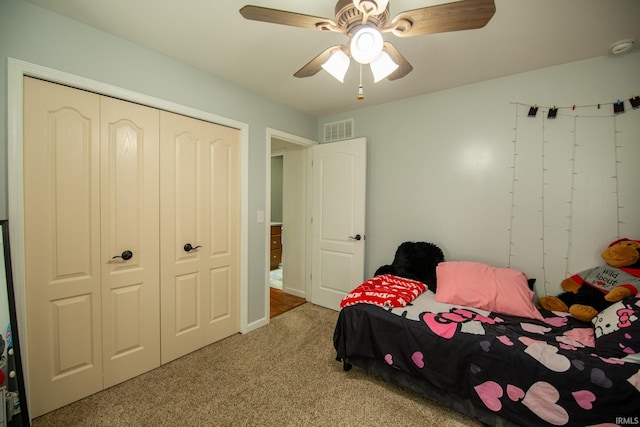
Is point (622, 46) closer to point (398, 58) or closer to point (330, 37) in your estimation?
point (398, 58)

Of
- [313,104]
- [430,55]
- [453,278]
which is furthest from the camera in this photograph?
[313,104]

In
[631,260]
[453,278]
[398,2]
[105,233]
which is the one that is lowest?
[453,278]

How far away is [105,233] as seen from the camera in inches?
70.6

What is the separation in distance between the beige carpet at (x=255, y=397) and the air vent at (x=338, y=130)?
243 centimetres

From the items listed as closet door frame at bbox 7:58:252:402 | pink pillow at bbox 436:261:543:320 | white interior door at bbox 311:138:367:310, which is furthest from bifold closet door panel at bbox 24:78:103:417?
pink pillow at bbox 436:261:543:320

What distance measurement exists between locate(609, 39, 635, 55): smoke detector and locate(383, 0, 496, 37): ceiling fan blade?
5.02 feet

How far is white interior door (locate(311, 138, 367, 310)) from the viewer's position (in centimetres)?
297

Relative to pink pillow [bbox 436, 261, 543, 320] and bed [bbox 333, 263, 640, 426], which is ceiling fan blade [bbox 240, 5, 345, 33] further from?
pink pillow [bbox 436, 261, 543, 320]

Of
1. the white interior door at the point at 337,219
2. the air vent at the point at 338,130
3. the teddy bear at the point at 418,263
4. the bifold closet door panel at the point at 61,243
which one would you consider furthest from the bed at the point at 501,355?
the air vent at the point at 338,130

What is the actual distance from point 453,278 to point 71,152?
2.93 metres

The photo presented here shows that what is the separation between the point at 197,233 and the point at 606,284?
3159 mm

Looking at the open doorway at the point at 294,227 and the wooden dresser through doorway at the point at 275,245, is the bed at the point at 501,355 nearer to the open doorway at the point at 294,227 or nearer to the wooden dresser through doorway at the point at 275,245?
the open doorway at the point at 294,227

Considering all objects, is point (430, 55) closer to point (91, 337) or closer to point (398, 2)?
point (398, 2)

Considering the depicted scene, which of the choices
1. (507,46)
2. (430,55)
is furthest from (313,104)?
(507,46)
